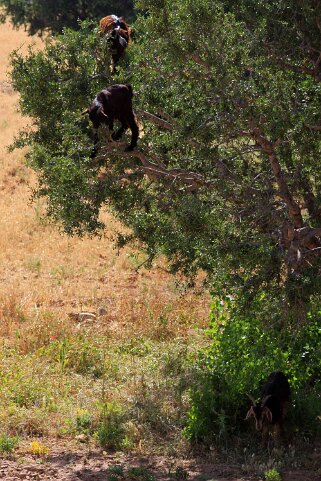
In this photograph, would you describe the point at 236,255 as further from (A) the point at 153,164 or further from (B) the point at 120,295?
(B) the point at 120,295

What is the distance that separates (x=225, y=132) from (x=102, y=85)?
239cm

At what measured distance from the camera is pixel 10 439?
9500mm

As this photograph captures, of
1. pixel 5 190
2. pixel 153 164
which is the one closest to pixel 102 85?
pixel 153 164

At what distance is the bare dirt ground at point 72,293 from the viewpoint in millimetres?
9008

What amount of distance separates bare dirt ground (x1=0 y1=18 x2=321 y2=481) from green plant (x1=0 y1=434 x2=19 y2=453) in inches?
4.5

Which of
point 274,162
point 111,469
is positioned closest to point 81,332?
point 111,469

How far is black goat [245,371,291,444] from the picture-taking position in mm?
9125

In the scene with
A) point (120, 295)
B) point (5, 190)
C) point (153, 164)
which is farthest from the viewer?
point (5, 190)

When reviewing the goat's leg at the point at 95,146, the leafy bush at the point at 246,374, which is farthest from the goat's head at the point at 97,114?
the leafy bush at the point at 246,374

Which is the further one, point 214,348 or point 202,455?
point 214,348

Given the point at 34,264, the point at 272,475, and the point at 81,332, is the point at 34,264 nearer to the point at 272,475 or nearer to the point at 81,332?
the point at 81,332

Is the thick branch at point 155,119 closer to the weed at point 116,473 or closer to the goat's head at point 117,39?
the goat's head at point 117,39

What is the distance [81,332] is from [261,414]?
4670 millimetres

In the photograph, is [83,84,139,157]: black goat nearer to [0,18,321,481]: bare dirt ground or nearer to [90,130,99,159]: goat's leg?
[90,130,99,159]: goat's leg
